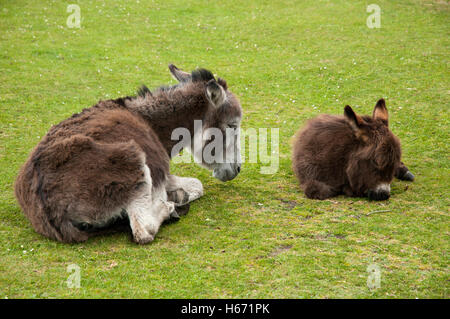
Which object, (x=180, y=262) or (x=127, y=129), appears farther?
(x=127, y=129)

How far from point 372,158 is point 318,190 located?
0.87 meters

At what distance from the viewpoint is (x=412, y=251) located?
5.40m

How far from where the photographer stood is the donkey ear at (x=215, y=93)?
6.58 m

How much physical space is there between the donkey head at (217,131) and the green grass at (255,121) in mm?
529

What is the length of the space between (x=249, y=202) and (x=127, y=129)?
80.8 inches

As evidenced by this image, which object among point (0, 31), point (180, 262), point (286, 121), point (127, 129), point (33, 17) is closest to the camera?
point (180, 262)

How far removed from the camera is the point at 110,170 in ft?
18.5

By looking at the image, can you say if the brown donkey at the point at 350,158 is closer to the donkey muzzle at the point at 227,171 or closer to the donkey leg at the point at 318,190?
the donkey leg at the point at 318,190

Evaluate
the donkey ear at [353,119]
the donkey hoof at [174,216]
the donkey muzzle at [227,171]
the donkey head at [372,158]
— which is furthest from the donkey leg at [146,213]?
the donkey ear at [353,119]

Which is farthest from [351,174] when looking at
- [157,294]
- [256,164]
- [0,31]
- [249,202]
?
[0,31]

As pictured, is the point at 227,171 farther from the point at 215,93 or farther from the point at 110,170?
the point at 110,170

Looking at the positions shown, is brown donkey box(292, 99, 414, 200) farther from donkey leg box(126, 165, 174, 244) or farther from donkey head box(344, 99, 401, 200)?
donkey leg box(126, 165, 174, 244)

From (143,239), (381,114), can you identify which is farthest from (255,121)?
(143,239)

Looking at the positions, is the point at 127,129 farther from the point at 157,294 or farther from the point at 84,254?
the point at 157,294
